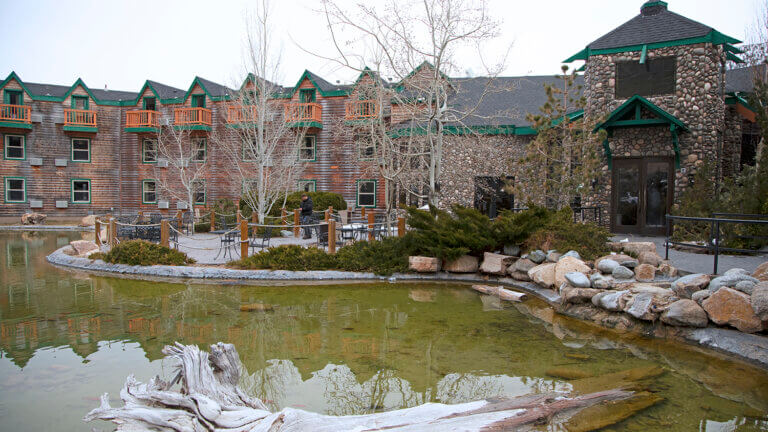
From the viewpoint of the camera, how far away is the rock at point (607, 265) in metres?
9.15

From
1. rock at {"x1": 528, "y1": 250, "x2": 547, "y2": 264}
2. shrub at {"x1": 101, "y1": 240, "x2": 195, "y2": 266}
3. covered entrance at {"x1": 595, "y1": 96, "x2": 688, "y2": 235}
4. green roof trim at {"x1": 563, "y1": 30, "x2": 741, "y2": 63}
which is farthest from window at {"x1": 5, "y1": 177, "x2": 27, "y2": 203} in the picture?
covered entrance at {"x1": 595, "y1": 96, "x2": 688, "y2": 235}

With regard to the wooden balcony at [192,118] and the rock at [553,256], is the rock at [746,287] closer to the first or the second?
the rock at [553,256]

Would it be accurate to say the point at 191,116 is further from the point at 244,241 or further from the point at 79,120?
the point at 244,241

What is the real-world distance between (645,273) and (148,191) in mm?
28181

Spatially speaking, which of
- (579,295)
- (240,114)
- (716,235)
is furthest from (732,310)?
(240,114)

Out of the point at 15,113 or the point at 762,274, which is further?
the point at 15,113

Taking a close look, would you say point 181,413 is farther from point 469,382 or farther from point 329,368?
point 469,382

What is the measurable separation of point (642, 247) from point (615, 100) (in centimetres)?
752

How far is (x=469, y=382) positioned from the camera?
5527mm

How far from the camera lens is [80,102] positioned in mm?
29734

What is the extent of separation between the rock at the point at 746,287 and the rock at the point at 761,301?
0.98ft

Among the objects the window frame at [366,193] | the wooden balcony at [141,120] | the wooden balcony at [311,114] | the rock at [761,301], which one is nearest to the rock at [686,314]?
the rock at [761,301]

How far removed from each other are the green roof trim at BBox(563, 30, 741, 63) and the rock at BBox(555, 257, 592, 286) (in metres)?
9.50

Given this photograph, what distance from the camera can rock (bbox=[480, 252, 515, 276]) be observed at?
1097 centimetres
